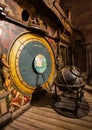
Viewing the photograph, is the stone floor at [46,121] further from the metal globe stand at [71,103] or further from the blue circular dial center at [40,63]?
the blue circular dial center at [40,63]

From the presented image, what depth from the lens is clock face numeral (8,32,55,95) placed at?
315 centimetres

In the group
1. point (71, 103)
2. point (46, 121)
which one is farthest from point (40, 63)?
point (46, 121)

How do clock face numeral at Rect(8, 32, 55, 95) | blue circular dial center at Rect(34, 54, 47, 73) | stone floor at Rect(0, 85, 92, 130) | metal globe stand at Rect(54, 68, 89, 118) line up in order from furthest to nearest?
blue circular dial center at Rect(34, 54, 47, 73), clock face numeral at Rect(8, 32, 55, 95), metal globe stand at Rect(54, 68, 89, 118), stone floor at Rect(0, 85, 92, 130)

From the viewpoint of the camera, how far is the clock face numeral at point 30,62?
10.3 feet

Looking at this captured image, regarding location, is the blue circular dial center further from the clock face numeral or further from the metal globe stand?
the metal globe stand

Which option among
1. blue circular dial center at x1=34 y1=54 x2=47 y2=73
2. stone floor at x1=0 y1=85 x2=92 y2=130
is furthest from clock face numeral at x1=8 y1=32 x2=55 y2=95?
stone floor at x1=0 y1=85 x2=92 y2=130

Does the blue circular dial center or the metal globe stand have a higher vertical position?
the blue circular dial center

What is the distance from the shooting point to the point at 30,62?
12.0 ft

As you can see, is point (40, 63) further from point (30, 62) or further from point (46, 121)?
point (46, 121)

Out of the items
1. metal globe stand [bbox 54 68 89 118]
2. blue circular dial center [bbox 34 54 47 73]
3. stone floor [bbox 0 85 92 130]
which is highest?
blue circular dial center [bbox 34 54 47 73]

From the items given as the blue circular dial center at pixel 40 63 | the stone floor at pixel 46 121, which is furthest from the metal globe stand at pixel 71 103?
the blue circular dial center at pixel 40 63

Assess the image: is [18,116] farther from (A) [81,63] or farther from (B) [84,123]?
(A) [81,63]

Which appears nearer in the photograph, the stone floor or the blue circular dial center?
the stone floor

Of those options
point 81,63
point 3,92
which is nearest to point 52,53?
point 3,92
